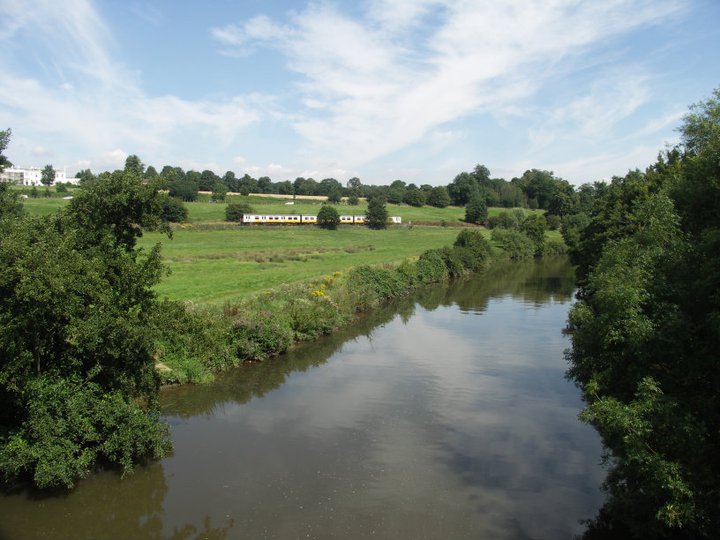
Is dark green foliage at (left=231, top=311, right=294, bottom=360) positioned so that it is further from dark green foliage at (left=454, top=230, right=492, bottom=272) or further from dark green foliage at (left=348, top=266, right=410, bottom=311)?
dark green foliage at (left=454, top=230, right=492, bottom=272)

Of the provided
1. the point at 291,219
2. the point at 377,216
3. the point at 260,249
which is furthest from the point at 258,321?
the point at 377,216

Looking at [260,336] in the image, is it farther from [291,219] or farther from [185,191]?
[185,191]

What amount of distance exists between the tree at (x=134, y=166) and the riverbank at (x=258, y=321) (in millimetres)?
4480

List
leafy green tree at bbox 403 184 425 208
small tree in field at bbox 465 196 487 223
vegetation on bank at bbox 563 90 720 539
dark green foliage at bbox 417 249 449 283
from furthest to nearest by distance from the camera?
leafy green tree at bbox 403 184 425 208 < small tree in field at bbox 465 196 487 223 < dark green foliage at bbox 417 249 449 283 < vegetation on bank at bbox 563 90 720 539

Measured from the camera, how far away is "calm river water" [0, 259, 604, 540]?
1455cm

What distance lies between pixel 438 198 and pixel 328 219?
68706 millimetres

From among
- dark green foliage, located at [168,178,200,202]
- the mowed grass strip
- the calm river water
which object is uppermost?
dark green foliage, located at [168,178,200,202]

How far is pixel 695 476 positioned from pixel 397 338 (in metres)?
25.3

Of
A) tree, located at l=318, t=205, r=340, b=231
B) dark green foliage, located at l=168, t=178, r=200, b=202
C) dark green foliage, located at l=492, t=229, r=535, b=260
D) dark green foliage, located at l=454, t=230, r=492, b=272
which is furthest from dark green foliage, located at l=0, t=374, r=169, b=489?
dark green foliage, located at l=168, t=178, r=200, b=202

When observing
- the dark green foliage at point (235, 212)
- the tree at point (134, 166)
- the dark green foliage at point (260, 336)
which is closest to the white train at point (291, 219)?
the dark green foliage at point (235, 212)

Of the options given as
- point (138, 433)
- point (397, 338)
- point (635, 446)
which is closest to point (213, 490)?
point (138, 433)

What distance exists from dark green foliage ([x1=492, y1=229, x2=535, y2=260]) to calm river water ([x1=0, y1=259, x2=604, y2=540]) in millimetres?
63303

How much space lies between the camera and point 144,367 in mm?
17969

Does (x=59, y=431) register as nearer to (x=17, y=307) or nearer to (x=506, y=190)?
(x=17, y=307)
